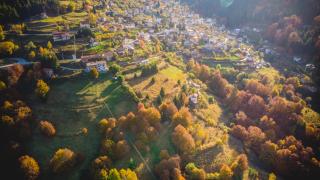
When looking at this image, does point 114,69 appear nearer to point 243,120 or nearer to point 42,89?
point 42,89

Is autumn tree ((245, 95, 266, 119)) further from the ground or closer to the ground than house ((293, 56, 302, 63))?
closer to the ground

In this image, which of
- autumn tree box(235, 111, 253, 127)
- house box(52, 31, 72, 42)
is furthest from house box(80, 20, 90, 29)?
autumn tree box(235, 111, 253, 127)

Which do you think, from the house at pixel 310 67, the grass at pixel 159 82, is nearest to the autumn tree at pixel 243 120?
the grass at pixel 159 82

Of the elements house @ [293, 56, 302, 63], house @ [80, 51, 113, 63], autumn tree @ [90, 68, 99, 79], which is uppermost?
house @ [80, 51, 113, 63]

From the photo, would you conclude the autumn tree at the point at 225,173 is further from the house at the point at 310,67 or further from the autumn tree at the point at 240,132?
the house at the point at 310,67

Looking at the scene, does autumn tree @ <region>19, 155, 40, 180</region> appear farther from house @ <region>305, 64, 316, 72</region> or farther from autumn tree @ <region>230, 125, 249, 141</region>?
house @ <region>305, 64, 316, 72</region>
